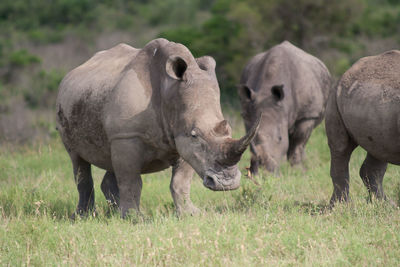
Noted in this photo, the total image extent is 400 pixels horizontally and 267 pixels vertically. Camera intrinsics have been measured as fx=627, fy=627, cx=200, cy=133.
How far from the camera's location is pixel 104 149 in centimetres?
609

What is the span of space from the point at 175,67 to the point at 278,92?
349 centimetres

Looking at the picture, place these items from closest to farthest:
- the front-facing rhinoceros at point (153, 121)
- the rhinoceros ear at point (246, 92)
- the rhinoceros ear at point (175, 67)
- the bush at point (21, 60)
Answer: the front-facing rhinoceros at point (153, 121) < the rhinoceros ear at point (175, 67) < the rhinoceros ear at point (246, 92) < the bush at point (21, 60)

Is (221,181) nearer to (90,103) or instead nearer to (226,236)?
(226,236)

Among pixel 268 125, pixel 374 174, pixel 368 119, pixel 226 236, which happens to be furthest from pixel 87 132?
pixel 268 125

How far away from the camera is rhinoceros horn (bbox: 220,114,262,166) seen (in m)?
4.81

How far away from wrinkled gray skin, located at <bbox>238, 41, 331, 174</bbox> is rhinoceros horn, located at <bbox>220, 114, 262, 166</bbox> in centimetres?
370

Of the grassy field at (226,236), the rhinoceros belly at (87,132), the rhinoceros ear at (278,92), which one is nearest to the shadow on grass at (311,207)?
the grassy field at (226,236)

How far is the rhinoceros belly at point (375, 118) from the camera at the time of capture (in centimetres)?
564

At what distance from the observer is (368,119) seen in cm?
581

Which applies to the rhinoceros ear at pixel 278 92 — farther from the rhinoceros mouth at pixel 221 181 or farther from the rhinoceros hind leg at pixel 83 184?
the rhinoceros mouth at pixel 221 181

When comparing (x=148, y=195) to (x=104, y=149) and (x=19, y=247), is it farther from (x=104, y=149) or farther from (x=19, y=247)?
(x=19, y=247)

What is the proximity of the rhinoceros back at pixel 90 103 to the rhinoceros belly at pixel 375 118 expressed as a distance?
221cm

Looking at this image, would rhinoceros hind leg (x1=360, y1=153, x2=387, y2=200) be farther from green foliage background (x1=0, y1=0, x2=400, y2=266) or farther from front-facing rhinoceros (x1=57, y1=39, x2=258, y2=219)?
front-facing rhinoceros (x1=57, y1=39, x2=258, y2=219)

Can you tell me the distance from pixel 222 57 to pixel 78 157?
15263mm
